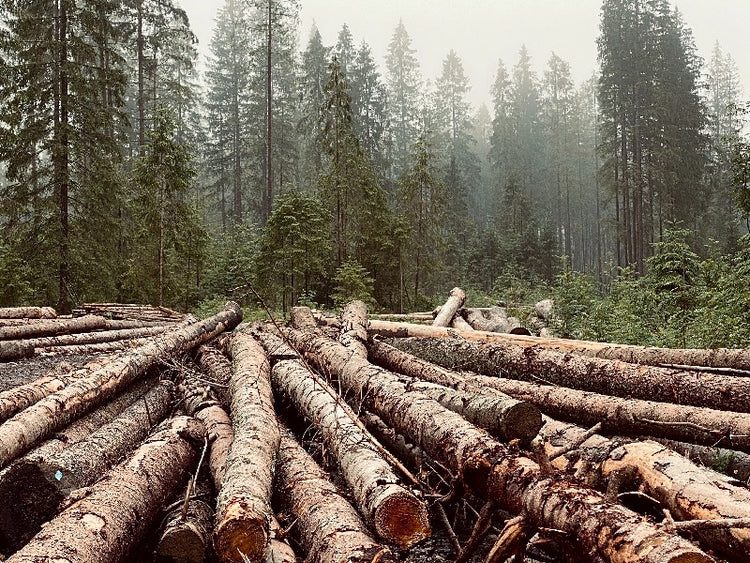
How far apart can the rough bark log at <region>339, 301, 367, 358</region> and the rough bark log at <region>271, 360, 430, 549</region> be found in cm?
137

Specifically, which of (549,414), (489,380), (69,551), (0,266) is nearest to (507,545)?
(69,551)

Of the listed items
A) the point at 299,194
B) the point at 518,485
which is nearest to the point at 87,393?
the point at 518,485

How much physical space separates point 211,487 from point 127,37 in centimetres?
2653

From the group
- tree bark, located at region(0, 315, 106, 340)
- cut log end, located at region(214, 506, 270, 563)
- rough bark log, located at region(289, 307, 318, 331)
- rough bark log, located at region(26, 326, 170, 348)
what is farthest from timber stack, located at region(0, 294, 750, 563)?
tree bark, located at region(0, 315, 106, 340)

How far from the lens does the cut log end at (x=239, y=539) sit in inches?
112

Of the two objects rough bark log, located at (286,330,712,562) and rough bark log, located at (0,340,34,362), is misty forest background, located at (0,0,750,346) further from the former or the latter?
rough bark log, located at (0,340,34,362)

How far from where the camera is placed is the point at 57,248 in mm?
15789

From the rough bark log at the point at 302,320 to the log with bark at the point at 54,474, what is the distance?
377 cm

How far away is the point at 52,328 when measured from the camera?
9945 millimetres

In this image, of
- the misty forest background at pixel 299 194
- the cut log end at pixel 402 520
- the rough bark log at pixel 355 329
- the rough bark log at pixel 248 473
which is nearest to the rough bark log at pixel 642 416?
the rough bark log at pixel 355 329

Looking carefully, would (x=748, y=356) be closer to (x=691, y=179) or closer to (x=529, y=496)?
(x=529, y=496)

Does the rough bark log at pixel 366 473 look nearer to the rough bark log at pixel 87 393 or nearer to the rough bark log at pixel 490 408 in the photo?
the rough bark log at pixel 490 408

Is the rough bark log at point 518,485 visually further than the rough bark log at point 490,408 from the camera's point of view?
No

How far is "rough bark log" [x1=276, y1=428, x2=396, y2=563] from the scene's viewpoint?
2.79m
